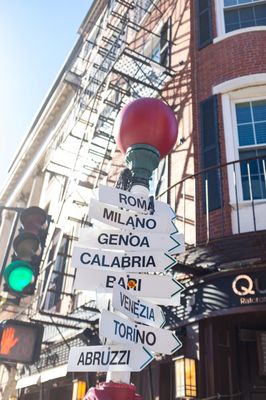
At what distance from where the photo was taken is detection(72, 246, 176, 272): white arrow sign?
335cm

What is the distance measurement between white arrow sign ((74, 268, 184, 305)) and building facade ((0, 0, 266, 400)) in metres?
1.97

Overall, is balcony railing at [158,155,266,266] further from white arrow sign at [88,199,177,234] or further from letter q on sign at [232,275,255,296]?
white arrow sign at [88,199,177,234]

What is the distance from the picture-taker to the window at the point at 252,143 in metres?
7.65

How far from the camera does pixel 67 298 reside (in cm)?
1135

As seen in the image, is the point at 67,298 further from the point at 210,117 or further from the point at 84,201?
the point at 210,117

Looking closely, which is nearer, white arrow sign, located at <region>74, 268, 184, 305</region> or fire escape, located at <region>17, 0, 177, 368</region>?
white arrow sign, located at <region>74, 268, 184, 305</region>

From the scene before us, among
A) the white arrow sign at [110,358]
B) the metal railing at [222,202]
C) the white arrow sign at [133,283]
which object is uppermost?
the metal railing at [222,202]

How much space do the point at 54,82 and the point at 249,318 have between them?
61.8 feet

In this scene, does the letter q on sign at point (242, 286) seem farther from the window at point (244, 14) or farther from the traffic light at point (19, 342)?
the window at point (244, 14)

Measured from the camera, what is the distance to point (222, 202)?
7418 mm

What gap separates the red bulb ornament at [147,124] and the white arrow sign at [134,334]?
65.1 inches

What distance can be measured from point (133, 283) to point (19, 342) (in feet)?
6.54

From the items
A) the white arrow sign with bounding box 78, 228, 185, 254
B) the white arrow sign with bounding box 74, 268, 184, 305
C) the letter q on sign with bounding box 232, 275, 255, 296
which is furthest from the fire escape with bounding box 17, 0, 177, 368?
the white arrow sign with bounding box 74, 268, 184, 305

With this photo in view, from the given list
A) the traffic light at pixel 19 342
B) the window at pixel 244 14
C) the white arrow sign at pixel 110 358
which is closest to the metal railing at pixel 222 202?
the traffic light at pixel 19 342
